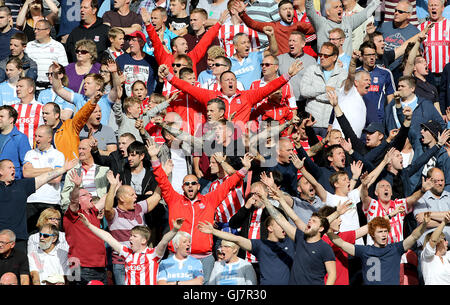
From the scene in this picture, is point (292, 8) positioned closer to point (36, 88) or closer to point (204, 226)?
point (36, 88)

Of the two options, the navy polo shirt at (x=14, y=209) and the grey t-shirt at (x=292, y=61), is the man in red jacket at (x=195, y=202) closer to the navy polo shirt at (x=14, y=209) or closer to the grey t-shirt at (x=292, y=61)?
the navy polo shirt at (x=14, y=209)

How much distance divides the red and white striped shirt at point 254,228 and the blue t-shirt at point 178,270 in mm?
1088

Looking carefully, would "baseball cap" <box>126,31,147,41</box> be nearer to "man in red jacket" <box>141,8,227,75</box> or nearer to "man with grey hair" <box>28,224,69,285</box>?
"man in red jacket" <box>141,8,227,75</box>

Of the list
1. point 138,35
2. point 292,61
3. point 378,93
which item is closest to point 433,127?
point 378,93

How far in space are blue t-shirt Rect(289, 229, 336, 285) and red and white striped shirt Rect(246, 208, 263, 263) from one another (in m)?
1.05

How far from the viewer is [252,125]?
1594 centimetres

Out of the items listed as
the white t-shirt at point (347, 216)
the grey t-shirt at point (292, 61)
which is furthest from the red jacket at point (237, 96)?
the white t-shirt at point (347, 216)

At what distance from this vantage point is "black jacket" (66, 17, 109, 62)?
18438mm

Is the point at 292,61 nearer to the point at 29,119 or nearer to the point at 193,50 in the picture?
the point at 193,50

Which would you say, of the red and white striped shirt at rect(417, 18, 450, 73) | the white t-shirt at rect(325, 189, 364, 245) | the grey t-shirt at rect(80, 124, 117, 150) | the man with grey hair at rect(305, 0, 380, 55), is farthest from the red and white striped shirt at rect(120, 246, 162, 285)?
the red and white striped shirt at rect(417, 18, 450, 73)

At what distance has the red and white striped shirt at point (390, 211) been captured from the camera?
1473 centimetres

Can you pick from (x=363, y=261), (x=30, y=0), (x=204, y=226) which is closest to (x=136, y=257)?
(x=204, y=226)

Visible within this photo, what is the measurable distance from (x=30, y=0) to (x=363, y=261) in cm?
817
